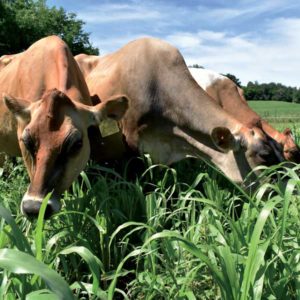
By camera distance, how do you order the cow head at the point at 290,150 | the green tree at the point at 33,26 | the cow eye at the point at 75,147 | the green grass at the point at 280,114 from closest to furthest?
1. the cow eye at the point at 75,147
2. the cow head at the point at 290,150
3. the green grass at the point at 280,114
4. the green tree at the point at 33,26

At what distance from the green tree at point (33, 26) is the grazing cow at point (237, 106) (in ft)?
92.6

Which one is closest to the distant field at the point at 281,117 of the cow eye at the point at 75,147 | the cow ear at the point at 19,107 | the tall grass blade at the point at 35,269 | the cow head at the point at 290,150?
the cow head at the point at 290,150

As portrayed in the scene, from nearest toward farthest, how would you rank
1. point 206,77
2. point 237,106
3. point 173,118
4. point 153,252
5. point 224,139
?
point 153,252
point 224,139
point 173,118
point 237,106
point 206,77

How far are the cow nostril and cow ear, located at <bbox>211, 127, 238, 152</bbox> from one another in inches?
77.0

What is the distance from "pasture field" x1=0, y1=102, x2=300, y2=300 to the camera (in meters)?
1.70

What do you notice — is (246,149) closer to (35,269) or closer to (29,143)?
(29,143)

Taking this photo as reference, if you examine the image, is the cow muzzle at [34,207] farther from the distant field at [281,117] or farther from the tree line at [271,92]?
the tree line at [271,92]

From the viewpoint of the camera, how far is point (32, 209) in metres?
2.77

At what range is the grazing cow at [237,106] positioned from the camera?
5.20 m

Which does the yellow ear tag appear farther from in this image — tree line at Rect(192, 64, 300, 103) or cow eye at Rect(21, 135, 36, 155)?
tree line at Rect(192, 64, 300, 103)

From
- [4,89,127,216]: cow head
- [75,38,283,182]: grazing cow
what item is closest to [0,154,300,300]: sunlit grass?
[4,89,127,216]: cow head

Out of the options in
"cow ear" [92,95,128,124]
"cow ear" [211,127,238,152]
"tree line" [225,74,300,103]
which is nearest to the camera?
"cow ear" [92,95,128,124]

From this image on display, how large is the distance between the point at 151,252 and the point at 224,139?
2362 mm

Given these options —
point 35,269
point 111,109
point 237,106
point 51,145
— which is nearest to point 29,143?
point 51,145
